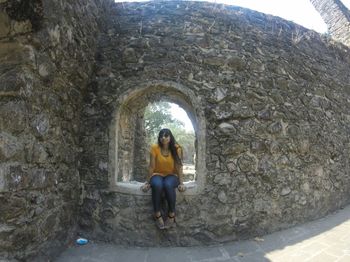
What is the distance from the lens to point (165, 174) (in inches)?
154

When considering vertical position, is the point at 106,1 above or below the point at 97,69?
above

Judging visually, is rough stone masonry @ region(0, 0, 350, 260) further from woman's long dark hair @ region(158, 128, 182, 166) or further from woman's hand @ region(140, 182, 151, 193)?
woman's long dark hair @ region(158, 128, 182, 166)

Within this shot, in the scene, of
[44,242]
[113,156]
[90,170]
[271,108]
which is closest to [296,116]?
[271,108]

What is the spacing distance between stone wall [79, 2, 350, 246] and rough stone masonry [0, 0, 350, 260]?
2 centimetres

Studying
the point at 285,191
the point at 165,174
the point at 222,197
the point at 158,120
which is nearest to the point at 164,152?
the point at 165,174

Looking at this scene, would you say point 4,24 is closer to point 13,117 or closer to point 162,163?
point 13,117

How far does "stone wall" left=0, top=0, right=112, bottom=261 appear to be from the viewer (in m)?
2.64

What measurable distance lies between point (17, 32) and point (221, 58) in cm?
261

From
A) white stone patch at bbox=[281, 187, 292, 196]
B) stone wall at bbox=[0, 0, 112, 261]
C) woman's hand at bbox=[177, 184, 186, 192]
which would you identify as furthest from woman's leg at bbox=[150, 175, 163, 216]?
white stone patch at bbox=[281, 187, 292, 196]

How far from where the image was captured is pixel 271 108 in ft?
14.5

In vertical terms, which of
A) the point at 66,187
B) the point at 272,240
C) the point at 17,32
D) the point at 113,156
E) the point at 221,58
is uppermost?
the point at 221,58

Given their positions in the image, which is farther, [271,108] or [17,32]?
[271,108]

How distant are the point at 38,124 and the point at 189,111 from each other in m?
2.19

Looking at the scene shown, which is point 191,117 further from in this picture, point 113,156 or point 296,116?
point 296,116
